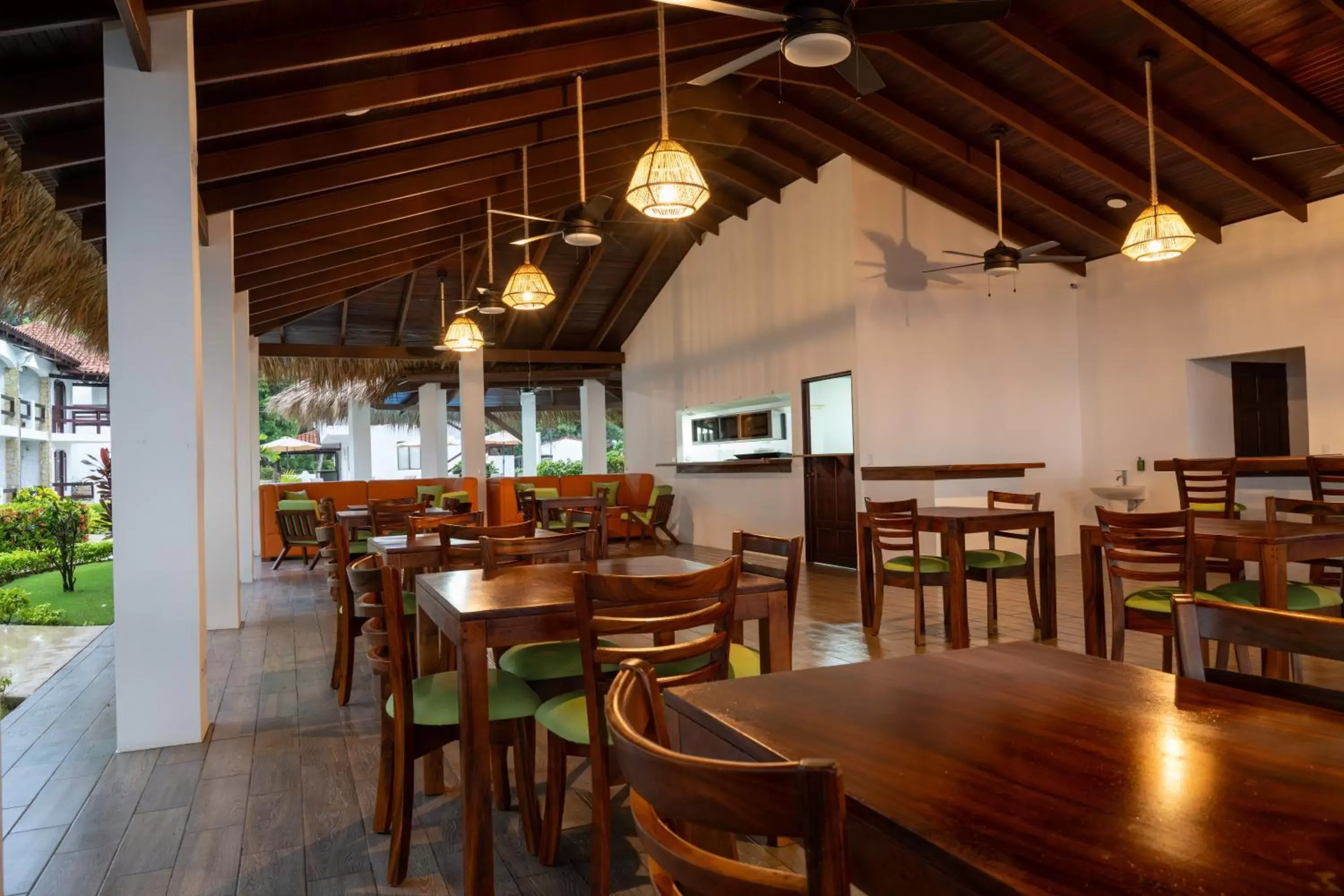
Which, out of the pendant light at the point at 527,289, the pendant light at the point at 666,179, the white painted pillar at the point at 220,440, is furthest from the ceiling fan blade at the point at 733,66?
the white painted pillar at the point at 220,440

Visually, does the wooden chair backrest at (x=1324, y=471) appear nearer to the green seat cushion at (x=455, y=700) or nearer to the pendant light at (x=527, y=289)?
the pendant light at (x=527, y=289)

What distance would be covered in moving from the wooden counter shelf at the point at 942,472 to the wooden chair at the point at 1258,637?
6.14 m

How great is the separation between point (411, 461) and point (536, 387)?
452 inches

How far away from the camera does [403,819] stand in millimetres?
2412

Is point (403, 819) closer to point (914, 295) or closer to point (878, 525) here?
point (878, 525)

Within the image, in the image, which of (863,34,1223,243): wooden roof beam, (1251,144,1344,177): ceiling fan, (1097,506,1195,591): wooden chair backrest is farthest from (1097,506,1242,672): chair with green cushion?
(863,34,1223,243): wooden roof beam

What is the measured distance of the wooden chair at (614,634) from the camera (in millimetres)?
2096

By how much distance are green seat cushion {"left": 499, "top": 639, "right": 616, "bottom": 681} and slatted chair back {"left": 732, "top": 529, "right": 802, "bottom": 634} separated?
0.66 metres

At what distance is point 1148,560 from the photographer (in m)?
3.68

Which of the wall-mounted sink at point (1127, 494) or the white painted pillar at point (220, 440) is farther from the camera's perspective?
the wall-mounted sink at point (1127, 494)

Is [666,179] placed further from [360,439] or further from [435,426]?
[360,439]

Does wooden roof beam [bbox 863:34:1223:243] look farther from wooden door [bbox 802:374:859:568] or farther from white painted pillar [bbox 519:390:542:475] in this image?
white painted pillar [bbox 519:390:542:475]

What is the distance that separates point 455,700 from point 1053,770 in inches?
75.3

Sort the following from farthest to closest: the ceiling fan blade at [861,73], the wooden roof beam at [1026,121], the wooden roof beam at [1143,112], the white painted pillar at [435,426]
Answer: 1. the white painted pillar at [435,426]
2. the wooden roof beam at [1026,121]
3. the wooden roof beam at [1143,112]
4. the ceiling fan blade at [861,73]
